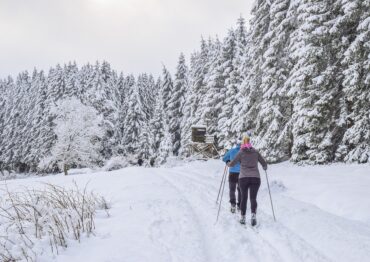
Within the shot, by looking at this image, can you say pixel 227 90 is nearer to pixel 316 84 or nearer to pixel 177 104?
pixel 316 84

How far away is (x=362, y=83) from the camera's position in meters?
13.1

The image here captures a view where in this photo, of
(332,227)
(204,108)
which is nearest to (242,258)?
(332,227)

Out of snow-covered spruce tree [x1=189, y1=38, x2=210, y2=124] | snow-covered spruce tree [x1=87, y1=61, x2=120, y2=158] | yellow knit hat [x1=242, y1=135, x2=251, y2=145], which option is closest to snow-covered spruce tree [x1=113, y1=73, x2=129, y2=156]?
snow-covered spruce tree [x1=87, y1=61, x2=120, y2=158]

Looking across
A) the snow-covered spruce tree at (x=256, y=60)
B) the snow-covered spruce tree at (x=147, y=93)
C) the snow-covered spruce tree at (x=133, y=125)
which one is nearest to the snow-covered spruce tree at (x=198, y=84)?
the snow-covered spruce tree at (x=256, y=60)

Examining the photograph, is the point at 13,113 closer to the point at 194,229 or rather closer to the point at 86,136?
the point at 86,136

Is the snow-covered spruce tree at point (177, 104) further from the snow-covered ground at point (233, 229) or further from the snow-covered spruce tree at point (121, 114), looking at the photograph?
the snow-covered ground at point (233, 229)

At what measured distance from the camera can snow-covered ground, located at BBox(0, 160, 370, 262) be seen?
213 inches

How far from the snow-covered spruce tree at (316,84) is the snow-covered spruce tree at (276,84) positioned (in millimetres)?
2938

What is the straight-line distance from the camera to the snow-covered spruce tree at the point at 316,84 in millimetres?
15227

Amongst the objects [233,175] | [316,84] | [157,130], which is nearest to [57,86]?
[157,130]

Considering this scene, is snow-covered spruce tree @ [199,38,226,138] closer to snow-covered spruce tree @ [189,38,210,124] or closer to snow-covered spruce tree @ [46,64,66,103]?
snow-covered spruce tree @ [189,38,210,124]

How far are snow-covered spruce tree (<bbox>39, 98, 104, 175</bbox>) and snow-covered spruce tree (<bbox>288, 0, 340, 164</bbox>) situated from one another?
31.9m

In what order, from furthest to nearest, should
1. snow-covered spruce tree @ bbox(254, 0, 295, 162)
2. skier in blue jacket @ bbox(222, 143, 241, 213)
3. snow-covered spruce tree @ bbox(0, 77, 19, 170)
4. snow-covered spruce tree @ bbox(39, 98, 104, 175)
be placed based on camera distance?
snow-covered spruce tree @ bbox(0, 77, 19, 170) < snow-covered spruce tree @ bbox(39, 98, 104, 175) < snow-covered spruce tree @ bbox(254, 0, 295, 162) < skier in blue jacket @ bbox(222, 143, 241, 213)

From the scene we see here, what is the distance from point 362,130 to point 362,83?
190cm
